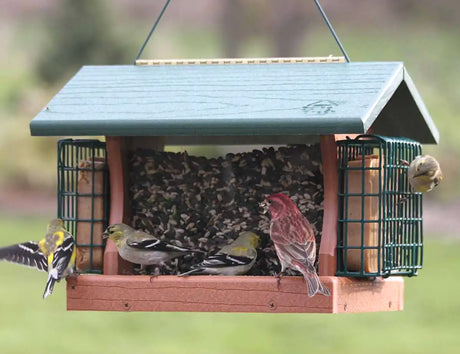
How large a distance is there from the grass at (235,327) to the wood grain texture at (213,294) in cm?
1269

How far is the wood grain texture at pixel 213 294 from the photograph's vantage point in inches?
255

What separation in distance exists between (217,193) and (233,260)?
0.61m

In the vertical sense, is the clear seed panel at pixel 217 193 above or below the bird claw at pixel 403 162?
below

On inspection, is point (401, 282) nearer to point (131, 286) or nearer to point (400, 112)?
point (400, 112)

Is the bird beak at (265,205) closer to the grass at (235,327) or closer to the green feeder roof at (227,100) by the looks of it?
the green feeder roof at (227,100)

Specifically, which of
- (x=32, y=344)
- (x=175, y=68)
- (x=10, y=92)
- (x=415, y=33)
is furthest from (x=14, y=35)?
(x=175, y=68)

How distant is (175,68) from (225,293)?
1.62m

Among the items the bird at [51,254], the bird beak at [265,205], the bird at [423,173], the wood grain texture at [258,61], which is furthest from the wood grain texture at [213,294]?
the wood grain texture at [258,61]

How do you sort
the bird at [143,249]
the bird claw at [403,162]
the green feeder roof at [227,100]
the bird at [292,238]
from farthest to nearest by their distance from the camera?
the bird claw at [403,162]
the bird at [143,249]
the bird at [292,238]
the green feeder roof at [227,100]

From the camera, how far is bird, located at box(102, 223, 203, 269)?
271 inches

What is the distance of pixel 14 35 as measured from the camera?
3472cm

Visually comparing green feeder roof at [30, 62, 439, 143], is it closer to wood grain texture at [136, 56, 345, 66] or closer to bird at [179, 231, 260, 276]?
wood grain texture at [136, 56, 345, 66]

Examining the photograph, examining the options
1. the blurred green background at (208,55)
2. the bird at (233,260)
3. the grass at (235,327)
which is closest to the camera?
the bird at (233,260)

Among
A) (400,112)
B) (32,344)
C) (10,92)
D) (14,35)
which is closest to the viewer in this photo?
(400,112)
